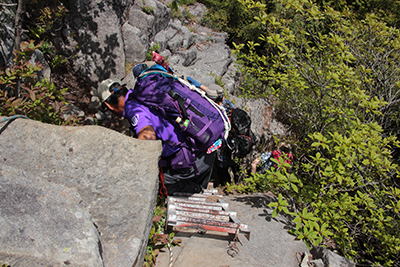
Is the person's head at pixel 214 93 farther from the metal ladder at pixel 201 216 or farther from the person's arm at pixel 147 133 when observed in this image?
the metal ladder at pixel 201 216

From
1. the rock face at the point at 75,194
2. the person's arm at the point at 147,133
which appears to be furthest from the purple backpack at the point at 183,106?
the rock face at the point at 75,194

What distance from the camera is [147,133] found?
256 cm

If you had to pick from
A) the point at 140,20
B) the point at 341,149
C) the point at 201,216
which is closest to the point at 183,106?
the point at 201,216

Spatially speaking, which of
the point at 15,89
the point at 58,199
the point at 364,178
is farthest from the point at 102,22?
the point at 364,178

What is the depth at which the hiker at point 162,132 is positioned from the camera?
8.85ft

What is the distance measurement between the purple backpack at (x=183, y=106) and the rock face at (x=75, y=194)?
829mm

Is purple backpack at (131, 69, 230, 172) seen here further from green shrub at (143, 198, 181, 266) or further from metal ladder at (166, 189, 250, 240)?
green shrub at (143, 198, 181, 266)

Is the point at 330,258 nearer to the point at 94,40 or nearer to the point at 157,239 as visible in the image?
the point at 157,239

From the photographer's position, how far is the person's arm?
2.53 meters

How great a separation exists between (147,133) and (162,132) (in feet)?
1.07

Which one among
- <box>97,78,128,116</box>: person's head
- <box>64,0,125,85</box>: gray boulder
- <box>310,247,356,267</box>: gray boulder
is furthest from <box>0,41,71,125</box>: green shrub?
<box>310,247,356,267</box>: gray boulder

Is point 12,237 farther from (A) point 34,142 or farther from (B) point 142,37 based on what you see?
(B) point 142,37

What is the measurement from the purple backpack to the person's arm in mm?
357

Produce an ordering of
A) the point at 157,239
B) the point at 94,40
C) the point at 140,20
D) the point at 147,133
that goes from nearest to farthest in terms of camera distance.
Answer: the point at 157,239 < the point at 147,133 < the point at 94,40 < the point at 140,20
